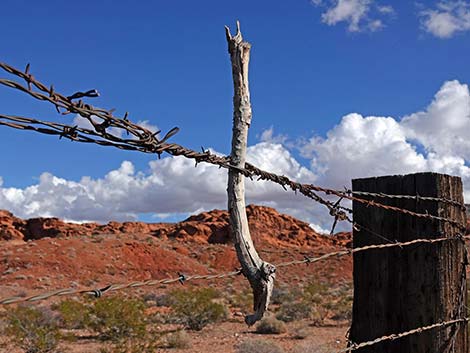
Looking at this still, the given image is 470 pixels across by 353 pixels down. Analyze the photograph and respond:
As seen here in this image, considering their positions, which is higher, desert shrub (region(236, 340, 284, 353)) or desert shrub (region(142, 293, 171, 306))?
desert shrub (region(142, 293, 171, 306))

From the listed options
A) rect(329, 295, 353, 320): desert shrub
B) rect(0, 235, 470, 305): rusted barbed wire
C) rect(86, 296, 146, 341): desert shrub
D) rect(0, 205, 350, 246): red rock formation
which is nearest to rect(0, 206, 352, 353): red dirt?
rect(0, 205, 350, 246): red rock formation

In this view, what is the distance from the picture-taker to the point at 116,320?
47.8ft

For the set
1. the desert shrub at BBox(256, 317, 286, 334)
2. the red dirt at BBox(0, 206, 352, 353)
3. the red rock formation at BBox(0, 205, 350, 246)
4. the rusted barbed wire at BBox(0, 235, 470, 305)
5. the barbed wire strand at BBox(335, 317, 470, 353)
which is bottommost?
the desert shrub at BBox(256, 317, 286, 334)

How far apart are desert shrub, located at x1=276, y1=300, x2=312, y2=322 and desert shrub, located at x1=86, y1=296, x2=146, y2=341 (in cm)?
638

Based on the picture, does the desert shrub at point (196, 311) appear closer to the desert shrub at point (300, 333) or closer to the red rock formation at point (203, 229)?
the desert shrub at point (300, 333)

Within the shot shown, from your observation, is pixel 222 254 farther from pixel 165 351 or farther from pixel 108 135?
pixel 108 135

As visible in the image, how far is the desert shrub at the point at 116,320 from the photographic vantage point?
1431 centimetres

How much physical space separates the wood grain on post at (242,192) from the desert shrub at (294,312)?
18.0 meters

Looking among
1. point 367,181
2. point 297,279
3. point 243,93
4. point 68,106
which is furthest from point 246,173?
point 297,279

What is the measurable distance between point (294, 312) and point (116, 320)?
7.62 metres

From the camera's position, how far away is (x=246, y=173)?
2.86m

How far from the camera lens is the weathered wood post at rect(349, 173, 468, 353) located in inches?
142

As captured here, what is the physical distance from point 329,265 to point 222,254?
874cm

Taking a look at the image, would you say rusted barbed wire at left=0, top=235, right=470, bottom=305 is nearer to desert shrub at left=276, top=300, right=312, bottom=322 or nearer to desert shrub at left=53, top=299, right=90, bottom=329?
desert shrub at left=53, top=299, right=90, bottom=329
